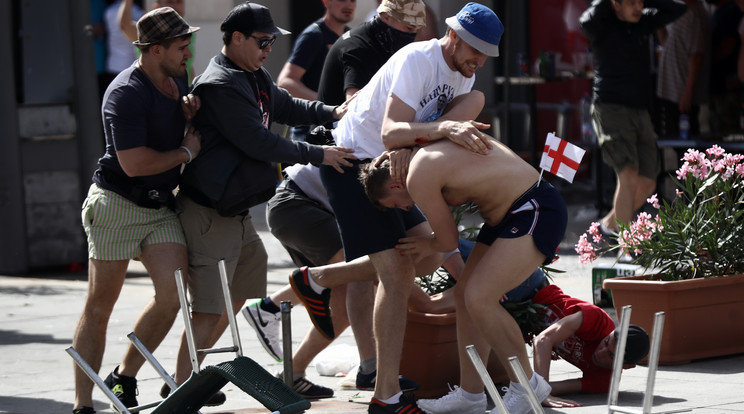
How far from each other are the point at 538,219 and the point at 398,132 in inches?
26.2

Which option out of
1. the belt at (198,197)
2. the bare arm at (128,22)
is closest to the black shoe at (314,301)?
the belt at (198,197)

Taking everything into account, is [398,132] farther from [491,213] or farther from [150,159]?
[150,159]

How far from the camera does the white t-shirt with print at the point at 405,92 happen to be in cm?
Answer: 513

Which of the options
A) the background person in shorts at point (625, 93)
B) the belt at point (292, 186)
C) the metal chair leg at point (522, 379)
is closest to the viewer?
the metal chair leg at point (522, 379)

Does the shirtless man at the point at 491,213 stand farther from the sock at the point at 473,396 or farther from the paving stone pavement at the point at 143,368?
the paving stone pavement at the point at 143,368

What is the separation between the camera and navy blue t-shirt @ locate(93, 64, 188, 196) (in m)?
5.21

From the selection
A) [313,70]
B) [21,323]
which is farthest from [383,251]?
[21,323]

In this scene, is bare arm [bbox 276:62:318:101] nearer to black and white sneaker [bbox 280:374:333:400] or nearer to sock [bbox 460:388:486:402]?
black and white sneaker [bbox 280:374:333:400]

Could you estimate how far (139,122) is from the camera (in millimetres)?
5246

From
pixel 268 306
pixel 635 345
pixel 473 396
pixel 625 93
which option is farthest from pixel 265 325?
pixel 625 93

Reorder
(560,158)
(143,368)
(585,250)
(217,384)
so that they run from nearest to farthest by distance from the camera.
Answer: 1. (217,384)
2. (560,158)
3. (585,250)
4. (143,368)

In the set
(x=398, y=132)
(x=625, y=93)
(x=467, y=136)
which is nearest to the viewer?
(x=467, y=136)

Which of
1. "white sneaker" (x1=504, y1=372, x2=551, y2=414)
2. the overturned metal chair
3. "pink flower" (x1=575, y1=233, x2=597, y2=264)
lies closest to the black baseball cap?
the overturned metal chair

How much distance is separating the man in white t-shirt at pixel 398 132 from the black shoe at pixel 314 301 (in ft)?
1.20
